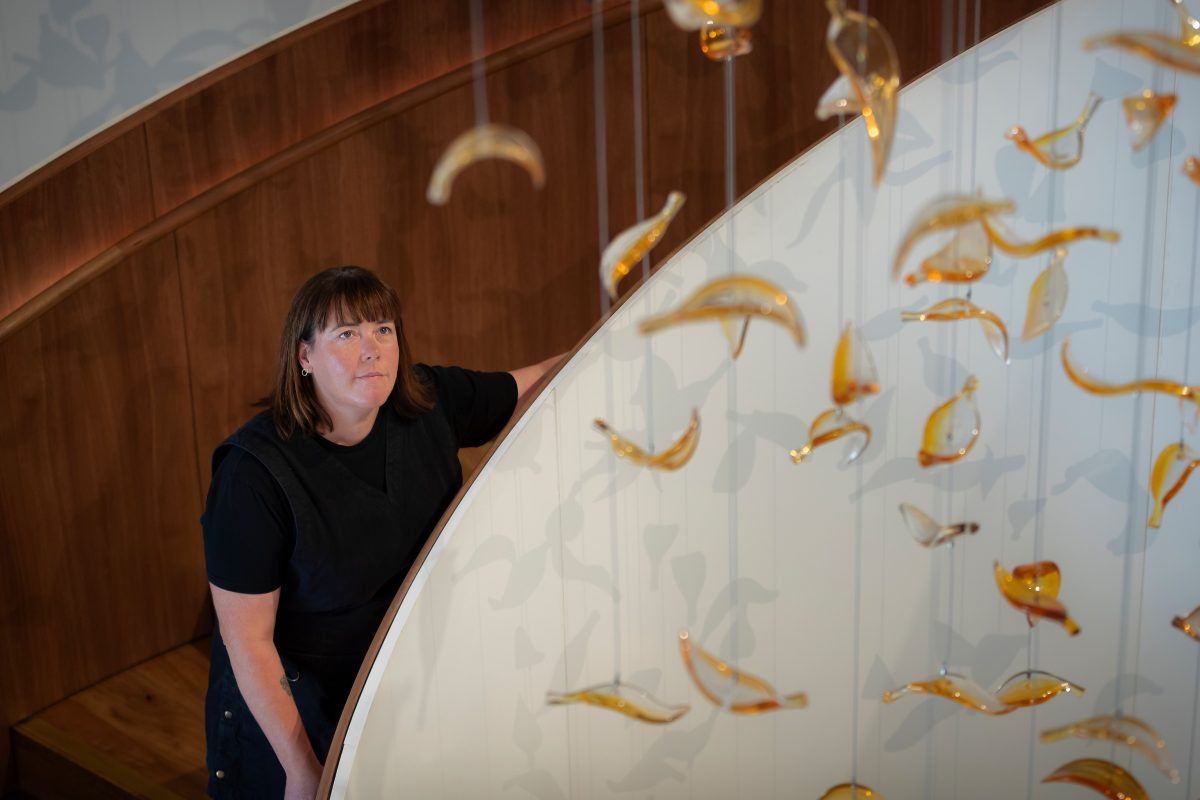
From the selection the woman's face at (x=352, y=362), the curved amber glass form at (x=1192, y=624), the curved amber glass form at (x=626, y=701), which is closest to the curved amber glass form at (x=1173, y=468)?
the curved amber glass form at (x=1192, y=624)

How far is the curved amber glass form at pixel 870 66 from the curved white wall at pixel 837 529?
81 cm

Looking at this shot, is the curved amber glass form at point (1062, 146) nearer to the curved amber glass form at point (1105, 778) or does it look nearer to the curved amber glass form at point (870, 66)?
the curved amber glass form at point (870, 66)

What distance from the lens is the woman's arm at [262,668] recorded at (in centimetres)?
184

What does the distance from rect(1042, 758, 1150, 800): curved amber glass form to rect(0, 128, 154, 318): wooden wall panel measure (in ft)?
7.52

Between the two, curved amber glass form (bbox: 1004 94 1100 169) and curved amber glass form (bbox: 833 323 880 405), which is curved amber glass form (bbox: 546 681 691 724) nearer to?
curved amber glass form (bbox: 833 323 880 405)

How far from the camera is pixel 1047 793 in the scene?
1953 millimetres

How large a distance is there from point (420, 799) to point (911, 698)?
76cm

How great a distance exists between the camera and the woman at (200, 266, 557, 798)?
1843 millimetres

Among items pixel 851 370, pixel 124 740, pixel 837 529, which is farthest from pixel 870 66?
pixel 124 740

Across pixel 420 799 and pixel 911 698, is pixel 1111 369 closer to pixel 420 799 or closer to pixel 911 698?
pixel 911 698

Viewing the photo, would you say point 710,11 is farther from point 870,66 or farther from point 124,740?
point 124,740

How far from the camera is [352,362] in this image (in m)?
1.89

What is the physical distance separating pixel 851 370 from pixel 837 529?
0.82m

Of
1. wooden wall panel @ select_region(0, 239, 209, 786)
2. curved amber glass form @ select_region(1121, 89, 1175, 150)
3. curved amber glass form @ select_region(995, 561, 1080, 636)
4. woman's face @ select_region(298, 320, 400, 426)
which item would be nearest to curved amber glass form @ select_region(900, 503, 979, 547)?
curved amber glass form @ select_region(995, 561, 1080, 636)
